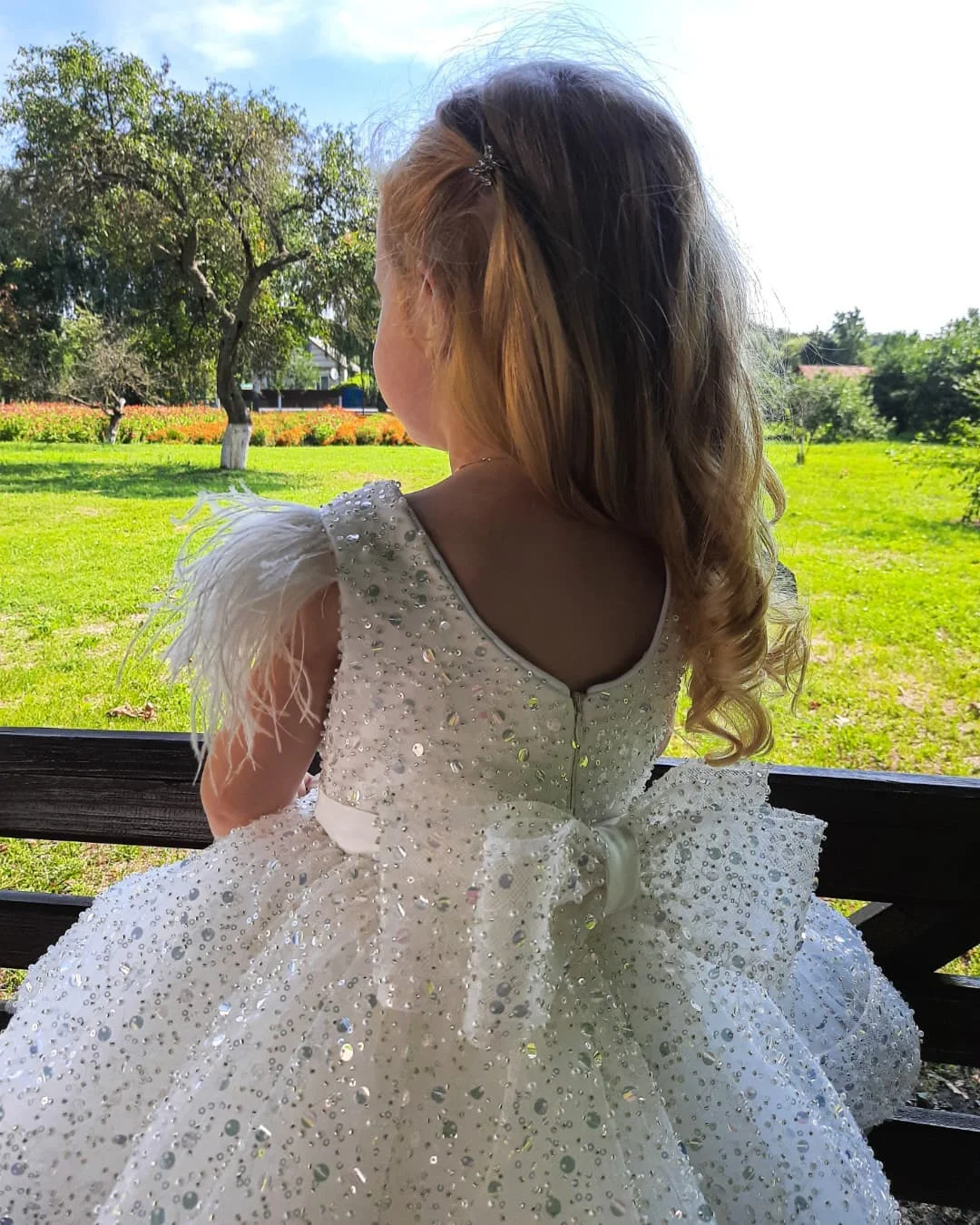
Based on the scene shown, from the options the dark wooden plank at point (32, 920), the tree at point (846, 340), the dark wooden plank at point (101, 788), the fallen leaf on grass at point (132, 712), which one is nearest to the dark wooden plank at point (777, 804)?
the dark wooden plank at point (101, 788)

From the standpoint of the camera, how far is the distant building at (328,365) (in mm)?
1774

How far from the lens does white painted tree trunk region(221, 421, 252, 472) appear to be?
189 centimetres

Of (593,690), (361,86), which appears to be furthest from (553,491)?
(361,86)

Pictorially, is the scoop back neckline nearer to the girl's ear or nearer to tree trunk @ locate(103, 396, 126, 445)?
the girl's ear

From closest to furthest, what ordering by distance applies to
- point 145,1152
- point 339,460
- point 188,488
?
point 145,1152 < point 339,460 < point 188,488

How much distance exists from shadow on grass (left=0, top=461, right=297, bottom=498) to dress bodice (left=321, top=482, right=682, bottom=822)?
1351mm

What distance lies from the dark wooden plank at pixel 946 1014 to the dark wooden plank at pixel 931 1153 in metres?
0.08

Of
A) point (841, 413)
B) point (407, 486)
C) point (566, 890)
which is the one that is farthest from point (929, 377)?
point (566, 890)

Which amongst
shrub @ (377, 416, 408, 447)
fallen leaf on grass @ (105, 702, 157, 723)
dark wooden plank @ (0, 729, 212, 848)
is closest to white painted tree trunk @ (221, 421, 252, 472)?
shrub @ (377, 416, 408, 447)

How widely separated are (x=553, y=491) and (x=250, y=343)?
1421 mm

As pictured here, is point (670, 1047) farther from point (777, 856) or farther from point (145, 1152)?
point (145, 1152)

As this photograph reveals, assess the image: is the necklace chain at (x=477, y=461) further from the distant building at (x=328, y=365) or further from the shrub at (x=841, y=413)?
the shrub at (x=841, y=413)

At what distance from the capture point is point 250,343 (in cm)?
190

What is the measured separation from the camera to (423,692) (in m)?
0.65
